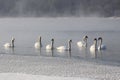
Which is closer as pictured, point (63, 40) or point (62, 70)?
point (62, 70)

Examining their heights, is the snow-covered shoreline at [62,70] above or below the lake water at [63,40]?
below

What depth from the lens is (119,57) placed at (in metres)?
31.7

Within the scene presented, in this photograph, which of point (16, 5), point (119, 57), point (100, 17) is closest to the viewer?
point (119, 57)

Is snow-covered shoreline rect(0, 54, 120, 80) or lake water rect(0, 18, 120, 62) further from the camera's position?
lake water rect(0, 18, 120, 62)

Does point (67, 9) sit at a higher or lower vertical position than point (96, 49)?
higher

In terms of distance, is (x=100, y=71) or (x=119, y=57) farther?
(x=119, y=57)

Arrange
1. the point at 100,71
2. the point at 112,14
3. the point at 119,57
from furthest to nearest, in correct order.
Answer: the point at 112,14, the point at 119,57, the point at 100,71

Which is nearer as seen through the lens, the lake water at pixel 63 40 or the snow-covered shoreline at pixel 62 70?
the snow-covered shoreline at pixel 62 70

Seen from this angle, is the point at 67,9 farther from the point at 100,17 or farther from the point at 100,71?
the point at 100,71

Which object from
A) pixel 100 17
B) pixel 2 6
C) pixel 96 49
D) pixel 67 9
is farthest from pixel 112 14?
pixel 96 49

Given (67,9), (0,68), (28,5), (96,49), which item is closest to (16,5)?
(28,5)

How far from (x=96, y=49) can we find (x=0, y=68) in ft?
50.9

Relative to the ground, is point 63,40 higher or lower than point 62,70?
higher

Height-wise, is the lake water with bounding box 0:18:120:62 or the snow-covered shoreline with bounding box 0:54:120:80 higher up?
the lake water with bounding box 0:18:120:62
